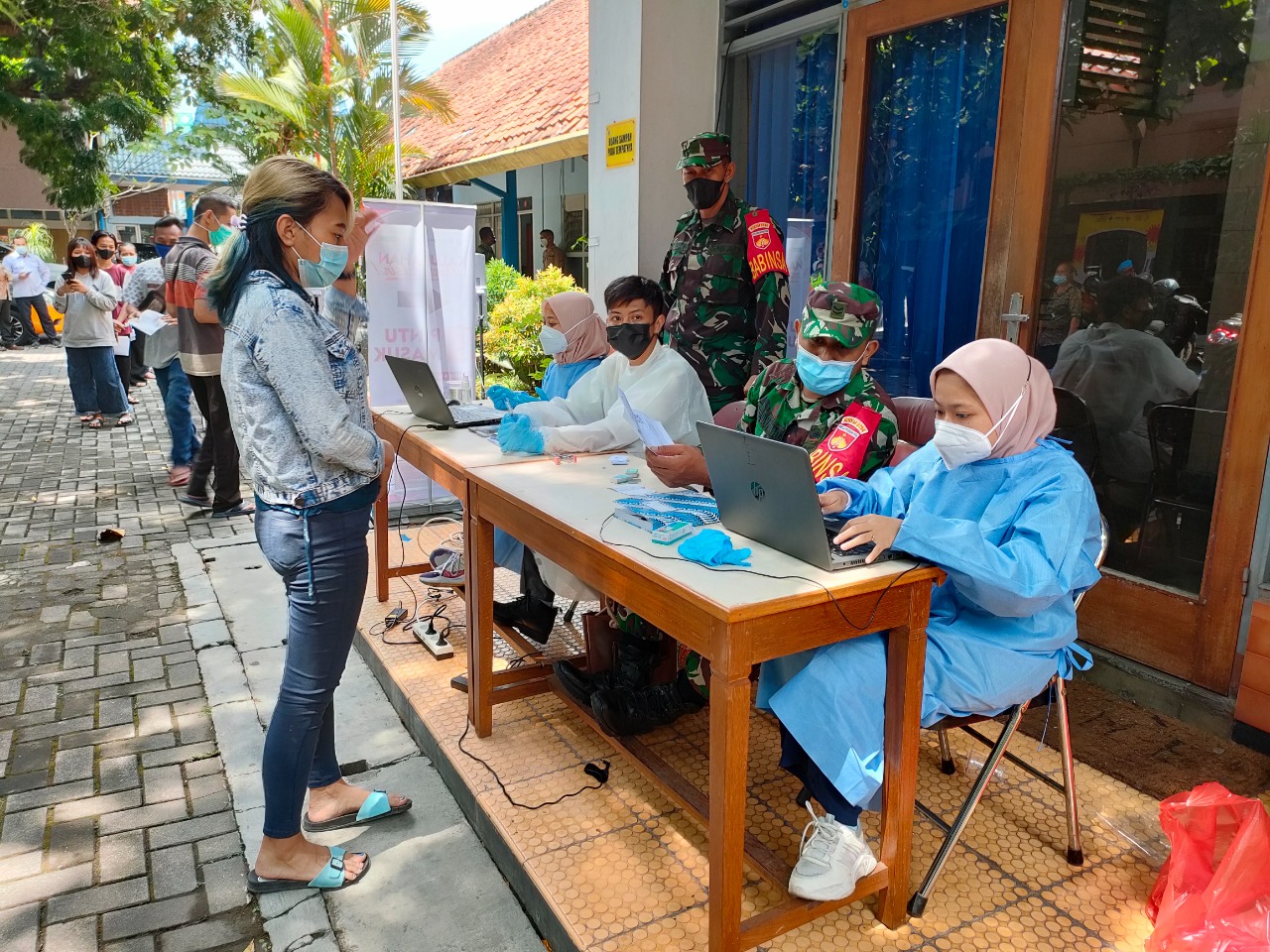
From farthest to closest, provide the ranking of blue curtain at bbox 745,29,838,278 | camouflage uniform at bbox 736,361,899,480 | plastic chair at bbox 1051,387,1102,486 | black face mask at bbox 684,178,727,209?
1. blue curtain at bbox 745,29,838,278
2. black face mask at bbox 684,178,727,209
3. plastic chair at bbox 1051,387,1102,486
4. camouflage uniform at bbox 736,361,899,480

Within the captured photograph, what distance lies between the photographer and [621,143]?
5.06 meters

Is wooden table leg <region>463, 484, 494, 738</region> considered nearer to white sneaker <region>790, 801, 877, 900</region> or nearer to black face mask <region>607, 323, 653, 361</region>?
black face mask <region>607, 323, 653, 361</region>

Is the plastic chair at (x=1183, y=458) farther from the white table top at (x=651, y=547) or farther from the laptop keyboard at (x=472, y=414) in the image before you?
the laptop keyboard at (x=472, y=414)

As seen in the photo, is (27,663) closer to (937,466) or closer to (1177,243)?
(937,466)

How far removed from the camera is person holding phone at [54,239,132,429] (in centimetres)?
757

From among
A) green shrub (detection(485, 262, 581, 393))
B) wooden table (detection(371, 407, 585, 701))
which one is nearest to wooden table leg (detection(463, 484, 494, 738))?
wooden table (detection(371, 407, 585, 701))

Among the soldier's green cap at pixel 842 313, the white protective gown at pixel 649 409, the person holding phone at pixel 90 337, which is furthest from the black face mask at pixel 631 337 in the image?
the person holding phone at pixel 90 337

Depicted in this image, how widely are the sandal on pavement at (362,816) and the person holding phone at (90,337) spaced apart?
6632 millimetres

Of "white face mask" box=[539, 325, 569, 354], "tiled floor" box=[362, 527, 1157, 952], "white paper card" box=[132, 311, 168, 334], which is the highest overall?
"white face mask" box=[539, 325, 569, 354]

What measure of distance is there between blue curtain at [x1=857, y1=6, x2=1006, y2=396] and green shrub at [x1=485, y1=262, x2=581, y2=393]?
153 inches

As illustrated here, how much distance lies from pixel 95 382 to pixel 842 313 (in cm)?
801

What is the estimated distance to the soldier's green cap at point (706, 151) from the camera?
3607mm

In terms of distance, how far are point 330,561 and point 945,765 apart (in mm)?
1839

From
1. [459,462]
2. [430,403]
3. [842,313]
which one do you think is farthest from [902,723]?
[430,403]
